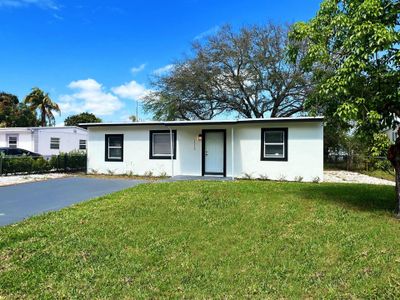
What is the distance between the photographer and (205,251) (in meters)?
4.73

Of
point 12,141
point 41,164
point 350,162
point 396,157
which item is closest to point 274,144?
point 396,157

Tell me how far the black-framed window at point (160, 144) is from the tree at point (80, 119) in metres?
35.7

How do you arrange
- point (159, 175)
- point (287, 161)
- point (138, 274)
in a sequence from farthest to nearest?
point (159, 175) → point (287, 161) → point (138, 274)

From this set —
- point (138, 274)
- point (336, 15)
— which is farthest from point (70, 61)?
point (138, 274)

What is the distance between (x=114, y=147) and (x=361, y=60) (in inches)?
492

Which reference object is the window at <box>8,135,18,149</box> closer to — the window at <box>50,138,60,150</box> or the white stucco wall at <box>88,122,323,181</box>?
the window at <box>50,138,60,150</box>

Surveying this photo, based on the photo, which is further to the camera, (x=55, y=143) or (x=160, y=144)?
(x=55, y=143)

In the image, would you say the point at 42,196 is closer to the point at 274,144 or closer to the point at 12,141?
the point at 274,144

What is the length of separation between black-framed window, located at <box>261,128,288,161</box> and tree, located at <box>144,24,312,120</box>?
8206mm

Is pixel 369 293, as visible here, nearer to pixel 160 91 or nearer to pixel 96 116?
pixel 160 91

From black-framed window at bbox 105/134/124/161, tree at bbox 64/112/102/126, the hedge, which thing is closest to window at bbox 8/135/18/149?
the hedge

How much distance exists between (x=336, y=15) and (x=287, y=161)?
25.3 ft

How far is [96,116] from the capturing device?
5119 centimetres

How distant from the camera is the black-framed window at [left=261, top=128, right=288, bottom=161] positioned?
13531 millimetres
